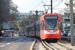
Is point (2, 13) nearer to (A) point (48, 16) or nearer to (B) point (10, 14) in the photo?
(B) point (10, 14)

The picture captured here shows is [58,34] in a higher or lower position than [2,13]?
lower

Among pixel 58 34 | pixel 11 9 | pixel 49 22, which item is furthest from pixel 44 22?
pixel 11 9

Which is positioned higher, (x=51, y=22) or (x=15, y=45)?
(x=51, y=22)

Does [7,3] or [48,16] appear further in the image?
[7,3]

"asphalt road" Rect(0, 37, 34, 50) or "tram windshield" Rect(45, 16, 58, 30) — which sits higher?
"tram windshield" Rect(45, 16, 58, 30)

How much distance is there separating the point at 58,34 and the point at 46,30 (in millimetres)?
1505

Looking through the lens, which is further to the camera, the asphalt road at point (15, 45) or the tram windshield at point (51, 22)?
the tram windshield at point (51, 22)

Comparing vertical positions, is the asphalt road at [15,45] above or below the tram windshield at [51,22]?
below

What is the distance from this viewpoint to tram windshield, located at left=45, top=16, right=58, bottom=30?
71.9ft

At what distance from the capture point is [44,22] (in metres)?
Answer: 22.3

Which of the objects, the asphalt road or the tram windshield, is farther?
the tram windshield

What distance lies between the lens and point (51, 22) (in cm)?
2216

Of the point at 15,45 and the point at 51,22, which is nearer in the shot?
the point at 15,45

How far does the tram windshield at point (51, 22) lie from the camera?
2192 cm
